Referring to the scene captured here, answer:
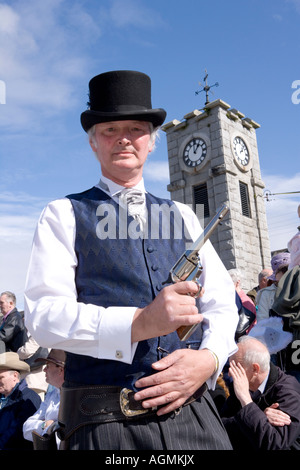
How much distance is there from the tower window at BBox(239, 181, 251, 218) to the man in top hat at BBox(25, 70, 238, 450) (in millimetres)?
13475

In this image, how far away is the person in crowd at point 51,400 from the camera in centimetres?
437

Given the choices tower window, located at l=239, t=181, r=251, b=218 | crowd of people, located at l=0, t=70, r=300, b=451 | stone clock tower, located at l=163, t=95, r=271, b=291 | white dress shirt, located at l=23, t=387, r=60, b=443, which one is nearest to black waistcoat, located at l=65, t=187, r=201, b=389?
crowd of people, located at l=0, t=70, r=300, b=451

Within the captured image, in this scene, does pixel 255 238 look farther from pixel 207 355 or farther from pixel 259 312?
pixel 207 355

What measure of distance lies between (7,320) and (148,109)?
557 centimetres

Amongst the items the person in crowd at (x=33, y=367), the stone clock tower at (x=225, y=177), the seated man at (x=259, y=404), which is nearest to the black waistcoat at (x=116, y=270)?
the seated man at (x=259, y=404)

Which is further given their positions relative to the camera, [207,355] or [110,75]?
[110,75]

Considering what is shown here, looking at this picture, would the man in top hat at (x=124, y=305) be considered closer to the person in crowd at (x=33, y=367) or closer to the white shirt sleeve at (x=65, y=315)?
the white shirt sleeve at (x=65, y=315)

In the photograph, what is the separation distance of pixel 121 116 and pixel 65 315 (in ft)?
2.70

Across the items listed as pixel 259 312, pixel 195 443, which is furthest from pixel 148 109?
pixel 259 312

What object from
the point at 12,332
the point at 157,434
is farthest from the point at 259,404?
the point at 12,332

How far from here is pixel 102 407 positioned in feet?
4.92

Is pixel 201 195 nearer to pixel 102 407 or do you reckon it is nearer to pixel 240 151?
pixel 240 151

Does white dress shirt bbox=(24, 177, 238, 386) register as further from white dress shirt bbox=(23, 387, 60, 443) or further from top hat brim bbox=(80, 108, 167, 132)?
white dress shirt bbox=(23, 387, 60, 443)

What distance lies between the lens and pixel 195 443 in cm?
155
